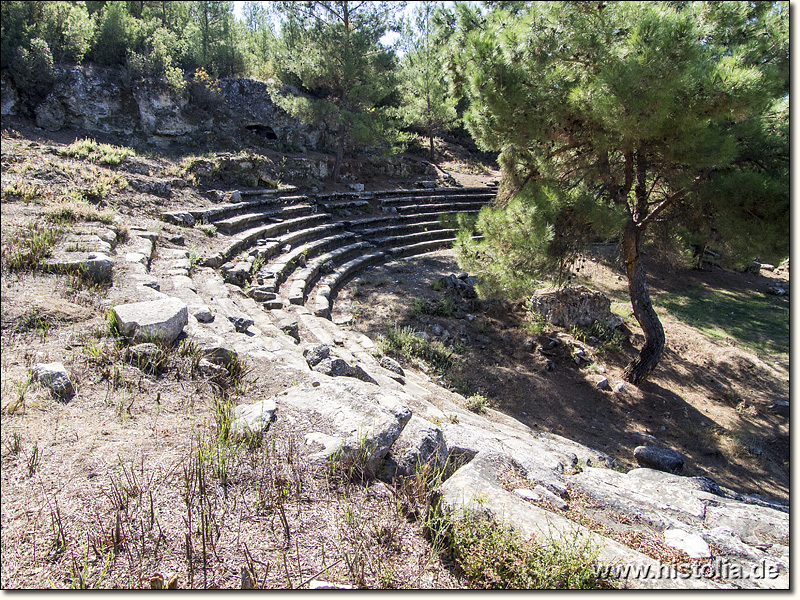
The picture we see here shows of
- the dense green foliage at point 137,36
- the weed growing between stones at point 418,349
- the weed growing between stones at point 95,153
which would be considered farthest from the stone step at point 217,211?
the dense green foliage at point 137,36

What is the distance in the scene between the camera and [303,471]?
2.31 metres

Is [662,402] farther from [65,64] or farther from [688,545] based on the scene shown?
[65,64]

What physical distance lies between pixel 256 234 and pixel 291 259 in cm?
115

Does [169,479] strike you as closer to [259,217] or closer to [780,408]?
[780,408]

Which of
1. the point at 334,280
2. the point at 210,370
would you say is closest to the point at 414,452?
the point at 210,370

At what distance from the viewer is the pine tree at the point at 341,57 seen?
14148 mm

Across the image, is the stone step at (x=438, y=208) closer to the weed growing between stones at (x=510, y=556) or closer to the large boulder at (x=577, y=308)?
the large boulder at (x=577, y=308)

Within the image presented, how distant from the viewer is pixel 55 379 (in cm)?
271

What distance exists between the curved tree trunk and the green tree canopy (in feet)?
0.06

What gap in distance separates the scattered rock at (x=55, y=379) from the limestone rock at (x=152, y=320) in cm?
68

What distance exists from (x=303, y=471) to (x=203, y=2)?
76.5ft

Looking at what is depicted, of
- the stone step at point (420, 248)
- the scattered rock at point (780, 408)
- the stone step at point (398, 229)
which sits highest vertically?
the stone step at point (398, 229)

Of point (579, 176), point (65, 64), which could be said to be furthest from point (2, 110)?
point (579, 176)

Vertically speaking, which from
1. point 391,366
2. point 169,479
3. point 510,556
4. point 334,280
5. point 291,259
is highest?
point 291,259
